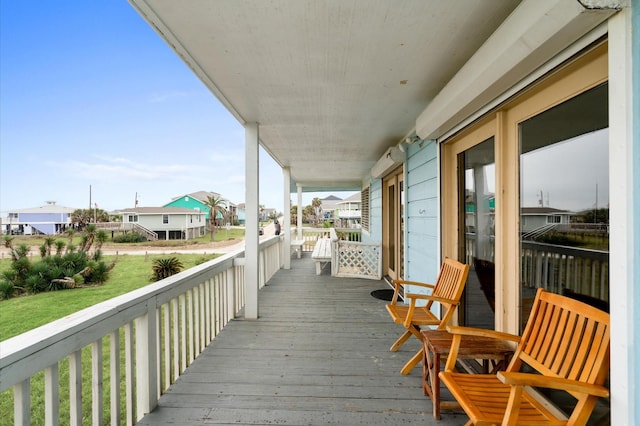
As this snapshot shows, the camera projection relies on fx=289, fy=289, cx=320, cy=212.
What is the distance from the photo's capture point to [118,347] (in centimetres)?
157

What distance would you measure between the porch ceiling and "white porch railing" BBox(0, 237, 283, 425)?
61.0 inches

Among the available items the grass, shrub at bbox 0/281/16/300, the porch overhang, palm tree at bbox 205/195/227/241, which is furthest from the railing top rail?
palm tree at bbox 205/195/227/241

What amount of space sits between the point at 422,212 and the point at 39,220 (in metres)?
13.9

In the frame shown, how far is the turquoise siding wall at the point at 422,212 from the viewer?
2.91m

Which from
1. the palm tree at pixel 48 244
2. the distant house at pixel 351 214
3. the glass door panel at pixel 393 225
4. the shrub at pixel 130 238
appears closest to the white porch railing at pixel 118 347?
the glass door panel at pixel 393 225

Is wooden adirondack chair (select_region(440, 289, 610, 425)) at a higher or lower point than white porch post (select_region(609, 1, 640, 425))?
lower

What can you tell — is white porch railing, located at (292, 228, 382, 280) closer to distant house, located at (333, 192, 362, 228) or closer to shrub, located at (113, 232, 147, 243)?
shrub, located at (113, 232, 147, 243)

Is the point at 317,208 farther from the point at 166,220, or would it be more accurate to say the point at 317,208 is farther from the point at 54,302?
the point at 54,302

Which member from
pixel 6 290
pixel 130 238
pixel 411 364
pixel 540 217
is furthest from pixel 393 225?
pixel 130 238

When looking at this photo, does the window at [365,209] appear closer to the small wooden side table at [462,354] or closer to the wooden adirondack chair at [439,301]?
the wooden adirondack chair at [439,301]

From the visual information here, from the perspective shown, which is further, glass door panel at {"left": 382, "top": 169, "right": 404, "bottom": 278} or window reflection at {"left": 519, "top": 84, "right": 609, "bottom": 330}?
glass door panel at {"left": 382, "top": 169, "right": 404, "bottom": 278}

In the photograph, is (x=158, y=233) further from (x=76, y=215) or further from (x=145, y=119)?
(x=76, y=215)

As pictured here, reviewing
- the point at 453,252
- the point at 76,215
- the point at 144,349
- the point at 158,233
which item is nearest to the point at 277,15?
the point at 144,349

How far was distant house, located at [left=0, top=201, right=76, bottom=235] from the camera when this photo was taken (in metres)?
8.90
